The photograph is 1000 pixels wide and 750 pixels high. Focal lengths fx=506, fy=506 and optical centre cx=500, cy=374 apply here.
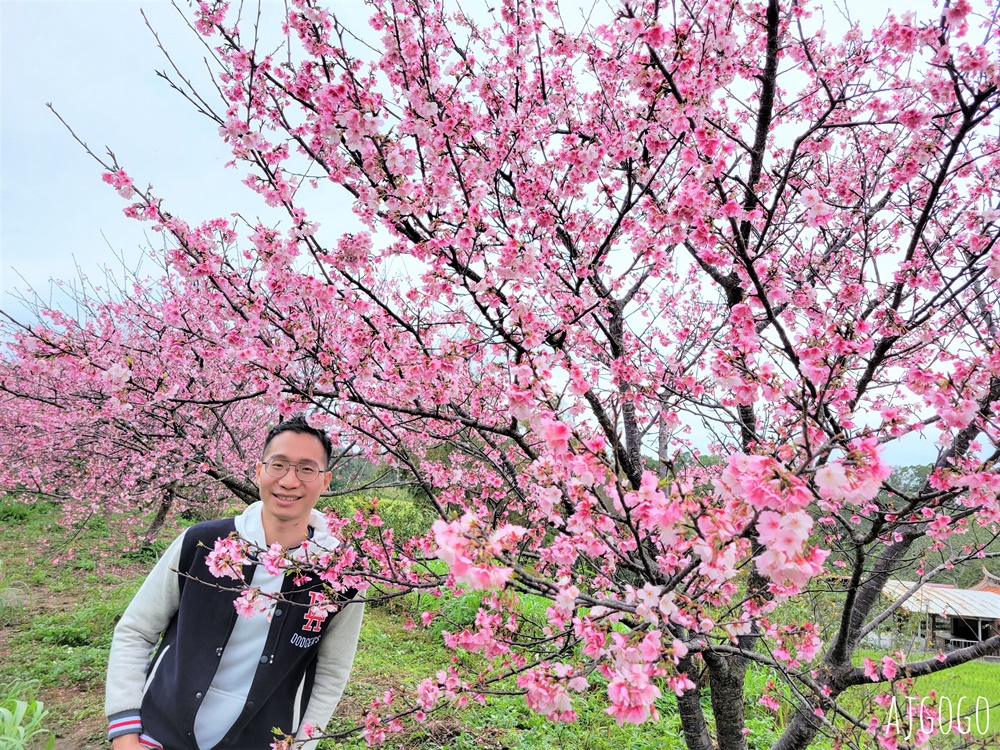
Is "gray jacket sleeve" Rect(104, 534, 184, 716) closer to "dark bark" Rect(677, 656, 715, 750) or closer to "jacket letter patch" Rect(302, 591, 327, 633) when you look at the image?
"jacket letter patch" Rect(302, 591, 327, 633)

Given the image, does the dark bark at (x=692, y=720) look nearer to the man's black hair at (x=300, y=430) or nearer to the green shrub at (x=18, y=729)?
the man's black hair at (x=300, y=430)

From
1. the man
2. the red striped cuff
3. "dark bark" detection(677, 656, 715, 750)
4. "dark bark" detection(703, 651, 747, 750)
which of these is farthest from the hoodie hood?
"dark bark" detection(703, 651, 747, 750)

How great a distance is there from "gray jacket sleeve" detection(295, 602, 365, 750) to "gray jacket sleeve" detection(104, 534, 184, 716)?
1.90 ft

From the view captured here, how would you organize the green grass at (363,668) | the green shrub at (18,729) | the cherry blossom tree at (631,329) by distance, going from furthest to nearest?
the green grass at (363,668)
the green shrub at (18,729)
the cherry blossom tree at (631,329)

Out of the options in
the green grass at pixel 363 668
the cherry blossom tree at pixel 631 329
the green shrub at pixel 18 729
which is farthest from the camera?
the green grass at pixel 363 668

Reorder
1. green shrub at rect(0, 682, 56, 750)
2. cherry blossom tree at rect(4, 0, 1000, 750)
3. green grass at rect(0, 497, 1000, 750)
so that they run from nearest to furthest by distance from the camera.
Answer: cherry blossom tree at rect(4, 0, 1000, 750)
green shrub at rect(0, 682, 56, 750)
green grass at rect(0, 497, 1000, 750)

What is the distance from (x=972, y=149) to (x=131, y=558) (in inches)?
449

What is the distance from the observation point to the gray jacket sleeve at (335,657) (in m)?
1.96

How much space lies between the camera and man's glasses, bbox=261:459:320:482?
6.39ft

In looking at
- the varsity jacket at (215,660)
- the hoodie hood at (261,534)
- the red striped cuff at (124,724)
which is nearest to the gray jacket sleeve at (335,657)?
the varsity jacket at (215,660)

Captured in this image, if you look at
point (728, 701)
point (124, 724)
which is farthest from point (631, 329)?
point (124, 724)

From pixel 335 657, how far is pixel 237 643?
365 millimetres

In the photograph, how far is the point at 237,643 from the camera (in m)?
1.87

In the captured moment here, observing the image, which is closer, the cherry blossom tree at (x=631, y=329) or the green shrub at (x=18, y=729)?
the cherry blossom tree at (x=631, y=329)
